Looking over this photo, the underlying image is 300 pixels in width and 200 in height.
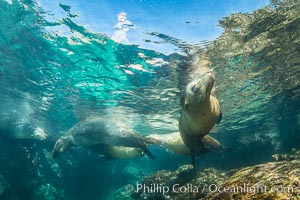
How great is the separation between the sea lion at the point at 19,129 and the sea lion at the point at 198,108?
1380 cm

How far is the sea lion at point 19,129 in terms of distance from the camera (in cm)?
1844

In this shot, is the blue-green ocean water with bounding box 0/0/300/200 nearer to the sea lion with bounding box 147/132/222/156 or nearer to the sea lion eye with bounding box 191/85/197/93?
the sea lion with bounding box 147/132/222/156

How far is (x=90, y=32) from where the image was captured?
37.6ft

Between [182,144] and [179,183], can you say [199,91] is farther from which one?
[179,183]

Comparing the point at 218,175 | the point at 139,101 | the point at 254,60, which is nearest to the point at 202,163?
the point at 139,101

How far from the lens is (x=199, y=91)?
6.21m

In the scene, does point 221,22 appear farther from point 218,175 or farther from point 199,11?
point 218,175

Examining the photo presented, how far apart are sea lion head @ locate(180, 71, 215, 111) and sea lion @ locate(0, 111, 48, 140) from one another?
15111 millimetres

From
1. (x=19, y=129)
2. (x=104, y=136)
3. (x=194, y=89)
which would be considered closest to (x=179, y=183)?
(x=194, y=89)

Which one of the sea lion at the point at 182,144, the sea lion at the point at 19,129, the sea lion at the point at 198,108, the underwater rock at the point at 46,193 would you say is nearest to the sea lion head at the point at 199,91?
the sea lion at the point at 198,108

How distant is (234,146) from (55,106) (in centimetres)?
1815

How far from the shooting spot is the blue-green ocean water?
1170cm

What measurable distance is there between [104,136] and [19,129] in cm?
817

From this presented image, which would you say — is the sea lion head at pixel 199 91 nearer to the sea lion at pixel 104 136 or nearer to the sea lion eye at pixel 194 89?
the sea lion eye at pixel 194 89
